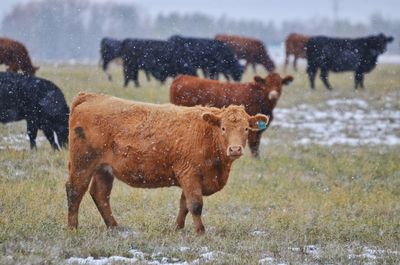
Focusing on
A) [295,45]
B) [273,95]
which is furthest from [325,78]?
[273,95]

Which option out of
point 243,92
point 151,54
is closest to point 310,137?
point 243,92

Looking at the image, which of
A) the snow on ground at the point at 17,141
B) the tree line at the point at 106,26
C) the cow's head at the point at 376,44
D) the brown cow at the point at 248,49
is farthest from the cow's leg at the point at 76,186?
the tree line at the point at 106,26

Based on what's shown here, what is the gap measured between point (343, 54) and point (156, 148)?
73.8 ft

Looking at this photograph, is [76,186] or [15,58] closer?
[76,186]

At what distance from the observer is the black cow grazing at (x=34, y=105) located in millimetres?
14445

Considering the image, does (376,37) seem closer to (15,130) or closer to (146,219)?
(15,130)

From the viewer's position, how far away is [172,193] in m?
11.5

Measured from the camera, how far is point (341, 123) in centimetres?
2141

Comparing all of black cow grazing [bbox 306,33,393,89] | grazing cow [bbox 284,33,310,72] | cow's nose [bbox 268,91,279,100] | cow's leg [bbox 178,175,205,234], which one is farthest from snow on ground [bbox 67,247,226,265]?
grazing cow [bbox 284,33,310,72]

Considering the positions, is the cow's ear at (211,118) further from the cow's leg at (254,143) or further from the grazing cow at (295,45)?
the grazing cow at (295,45)

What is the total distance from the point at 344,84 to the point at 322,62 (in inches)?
47.8

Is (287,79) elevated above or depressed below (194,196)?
above

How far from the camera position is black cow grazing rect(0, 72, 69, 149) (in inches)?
569

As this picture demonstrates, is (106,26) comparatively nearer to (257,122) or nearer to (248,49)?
(248,49)
